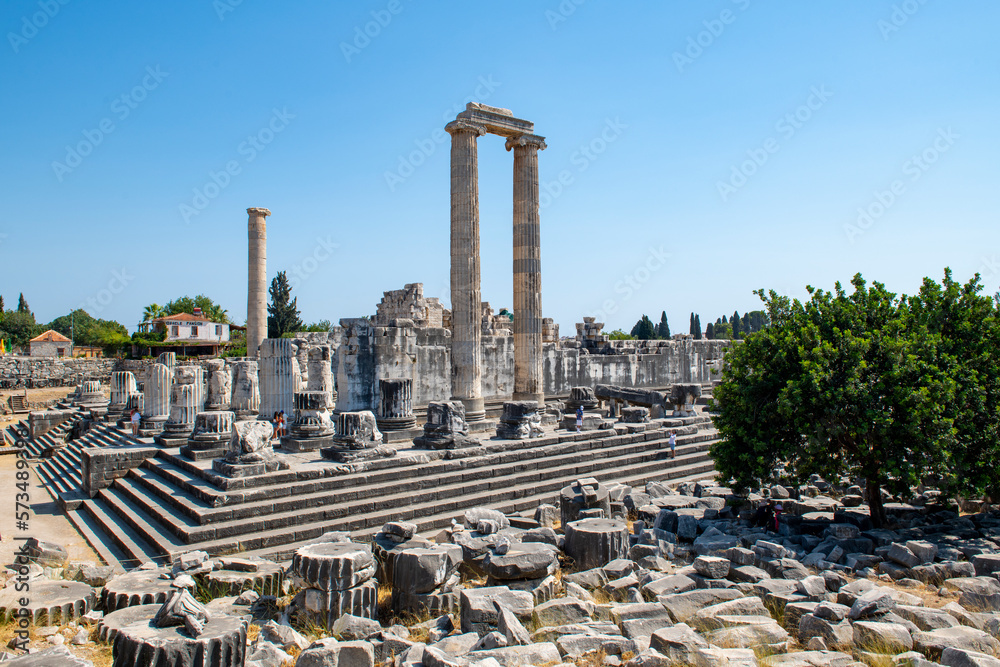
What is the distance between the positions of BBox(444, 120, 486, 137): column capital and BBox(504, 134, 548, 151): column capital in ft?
4.18

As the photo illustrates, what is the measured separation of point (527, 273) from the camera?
1795 centimetres

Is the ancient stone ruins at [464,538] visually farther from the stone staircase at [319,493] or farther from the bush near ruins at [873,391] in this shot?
the bush near ruins at [873,391]

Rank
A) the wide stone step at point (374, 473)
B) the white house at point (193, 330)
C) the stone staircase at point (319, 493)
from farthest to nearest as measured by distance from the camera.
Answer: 1. the white house at point (193, 330)
2. the wide stone step at point (374, 473)
3. the stone staircase at point (319, 493)

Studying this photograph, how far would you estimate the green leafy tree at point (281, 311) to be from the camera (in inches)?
1890

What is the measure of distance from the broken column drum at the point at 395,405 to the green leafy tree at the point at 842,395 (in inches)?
256

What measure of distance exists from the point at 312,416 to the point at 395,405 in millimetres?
1821

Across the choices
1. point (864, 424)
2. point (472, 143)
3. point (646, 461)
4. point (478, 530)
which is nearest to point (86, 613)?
point (478, 530)

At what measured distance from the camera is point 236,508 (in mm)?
9195

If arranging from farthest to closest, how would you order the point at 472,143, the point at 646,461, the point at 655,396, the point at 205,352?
the point at 205,352 → the point at 655,396 → the point at 472,143 → the point at 646,461

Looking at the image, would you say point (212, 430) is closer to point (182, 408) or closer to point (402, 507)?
point (182, 408)

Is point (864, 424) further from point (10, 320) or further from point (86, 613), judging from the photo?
point (10, 320)

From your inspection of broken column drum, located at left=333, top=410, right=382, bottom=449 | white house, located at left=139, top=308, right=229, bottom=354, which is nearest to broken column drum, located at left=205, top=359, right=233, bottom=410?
broken column drum, located at left=333, top=410, right=382, bottom=449

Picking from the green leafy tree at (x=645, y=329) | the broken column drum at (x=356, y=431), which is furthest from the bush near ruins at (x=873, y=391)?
the green leafy tree at (x=645, y=329)

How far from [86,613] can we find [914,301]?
469 inches
